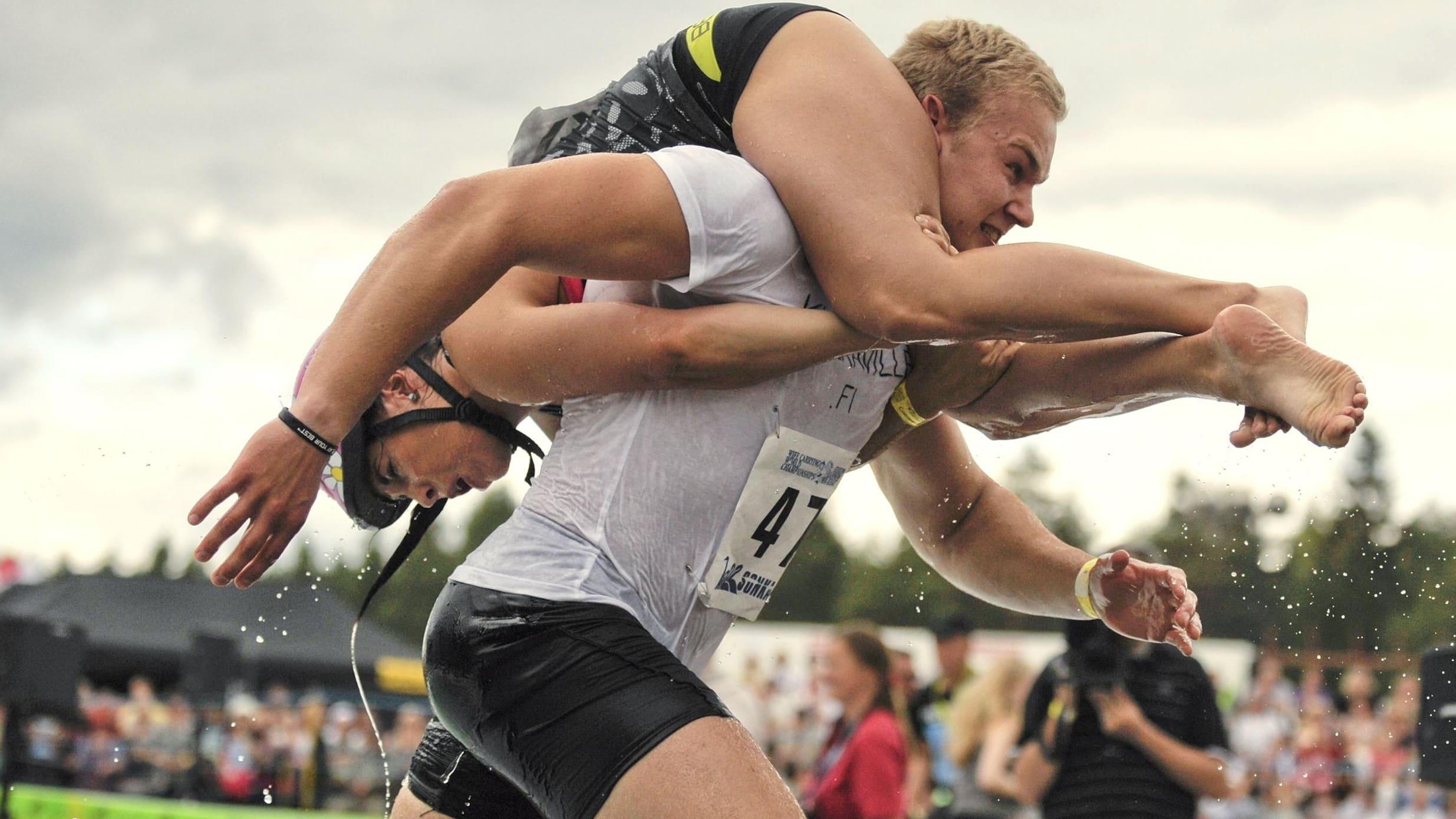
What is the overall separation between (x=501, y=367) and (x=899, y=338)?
0.75 meters

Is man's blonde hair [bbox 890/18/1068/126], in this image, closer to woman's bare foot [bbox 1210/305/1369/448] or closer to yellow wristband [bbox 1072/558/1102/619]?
woman's bare foot [bbox 1210/305/1369/448]

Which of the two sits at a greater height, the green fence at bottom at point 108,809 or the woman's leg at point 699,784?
the woman's leg at point 699,784

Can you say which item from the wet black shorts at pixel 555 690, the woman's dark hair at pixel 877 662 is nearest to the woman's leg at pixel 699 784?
the wet black shorts at pixel 555 690

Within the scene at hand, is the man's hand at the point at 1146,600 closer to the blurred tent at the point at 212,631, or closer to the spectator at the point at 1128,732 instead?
the spectator at the point at 1128,732

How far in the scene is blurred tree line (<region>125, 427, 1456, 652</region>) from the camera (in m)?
4.36

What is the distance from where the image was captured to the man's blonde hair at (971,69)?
2.70 meters

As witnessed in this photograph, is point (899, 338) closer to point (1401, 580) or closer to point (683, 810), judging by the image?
point (683, 810)

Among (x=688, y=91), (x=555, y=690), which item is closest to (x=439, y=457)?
(x=555, y=690)

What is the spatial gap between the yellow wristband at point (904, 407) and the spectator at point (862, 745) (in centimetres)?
351

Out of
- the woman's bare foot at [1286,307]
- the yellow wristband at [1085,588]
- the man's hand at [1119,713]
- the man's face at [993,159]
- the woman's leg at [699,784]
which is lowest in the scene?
the woman's leg at [699,784]

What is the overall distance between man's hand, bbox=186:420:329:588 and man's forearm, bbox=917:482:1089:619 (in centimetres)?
154

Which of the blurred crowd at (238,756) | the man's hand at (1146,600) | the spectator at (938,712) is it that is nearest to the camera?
the man's hand at (1146,600)

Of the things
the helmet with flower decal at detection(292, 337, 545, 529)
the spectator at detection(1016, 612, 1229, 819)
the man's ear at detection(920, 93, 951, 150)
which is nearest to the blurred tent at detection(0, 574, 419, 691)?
the spectator at detection(1016, 612, 1229, 819)

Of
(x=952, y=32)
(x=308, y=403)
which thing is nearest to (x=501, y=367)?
(x=308, y=403)
